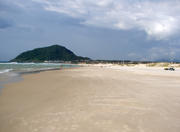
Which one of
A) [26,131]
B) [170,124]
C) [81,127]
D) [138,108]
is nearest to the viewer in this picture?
[26,131]

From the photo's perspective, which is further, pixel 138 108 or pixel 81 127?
pixel 138 108

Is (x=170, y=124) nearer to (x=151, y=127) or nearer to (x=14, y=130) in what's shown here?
(x=151, y=127)

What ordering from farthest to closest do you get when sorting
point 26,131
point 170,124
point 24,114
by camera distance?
point 24,114 < point 170,124 < point 26,131

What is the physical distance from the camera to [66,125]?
4180mm

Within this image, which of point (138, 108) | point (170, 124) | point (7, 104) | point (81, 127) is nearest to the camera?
point (81, 127)

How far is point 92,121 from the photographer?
4492mm

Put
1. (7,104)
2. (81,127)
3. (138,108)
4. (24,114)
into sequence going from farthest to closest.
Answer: (7,104), (138,108), (24,114), (81,127)

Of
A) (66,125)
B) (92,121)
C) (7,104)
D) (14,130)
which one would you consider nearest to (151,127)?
(92,121)

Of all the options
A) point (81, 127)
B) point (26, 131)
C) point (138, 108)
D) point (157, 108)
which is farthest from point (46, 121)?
point (157, 108)

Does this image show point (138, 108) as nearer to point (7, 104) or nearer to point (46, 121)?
point (46, 121)

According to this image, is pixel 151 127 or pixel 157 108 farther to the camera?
pixel 157 108

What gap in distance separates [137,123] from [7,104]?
567 cm

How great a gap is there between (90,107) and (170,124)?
300 centimetres

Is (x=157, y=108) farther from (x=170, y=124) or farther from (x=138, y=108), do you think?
(x=170, y=124)
